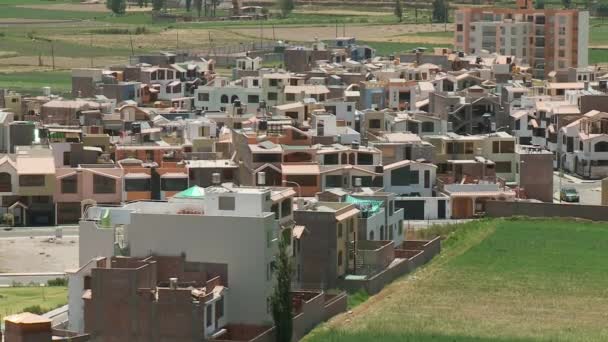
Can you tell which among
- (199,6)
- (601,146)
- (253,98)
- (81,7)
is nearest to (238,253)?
(601,146)

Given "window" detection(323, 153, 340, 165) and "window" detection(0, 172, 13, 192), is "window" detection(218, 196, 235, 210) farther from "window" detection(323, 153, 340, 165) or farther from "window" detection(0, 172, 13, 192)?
"window" detection(323, 153, 340, 165)

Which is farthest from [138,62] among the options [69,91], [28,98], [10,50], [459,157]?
[459,157]

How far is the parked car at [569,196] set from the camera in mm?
36594

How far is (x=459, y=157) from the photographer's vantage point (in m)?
38.2

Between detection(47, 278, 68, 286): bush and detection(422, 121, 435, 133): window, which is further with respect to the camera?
detection(422, 121, 435, 133): window

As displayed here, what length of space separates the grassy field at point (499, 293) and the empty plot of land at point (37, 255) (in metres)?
5.27

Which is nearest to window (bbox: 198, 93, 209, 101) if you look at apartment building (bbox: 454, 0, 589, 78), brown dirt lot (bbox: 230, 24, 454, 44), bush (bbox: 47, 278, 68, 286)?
apartment building (bbox: 454, 0, 589, 78)

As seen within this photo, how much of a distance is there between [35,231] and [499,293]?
9943mm

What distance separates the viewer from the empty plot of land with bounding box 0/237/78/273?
28781 mm

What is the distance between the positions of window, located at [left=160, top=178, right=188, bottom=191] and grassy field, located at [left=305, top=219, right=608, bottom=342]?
17.2 feet

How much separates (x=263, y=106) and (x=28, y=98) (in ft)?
18.2

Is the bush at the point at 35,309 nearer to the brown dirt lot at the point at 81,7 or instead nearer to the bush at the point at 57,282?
the bush at the point at 57,282

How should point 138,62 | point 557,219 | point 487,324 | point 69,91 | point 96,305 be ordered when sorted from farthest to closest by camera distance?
point 138,62, point 69,91, point 557,219, point 487,324, point 96,305

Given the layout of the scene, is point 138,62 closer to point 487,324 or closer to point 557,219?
point 557,219
